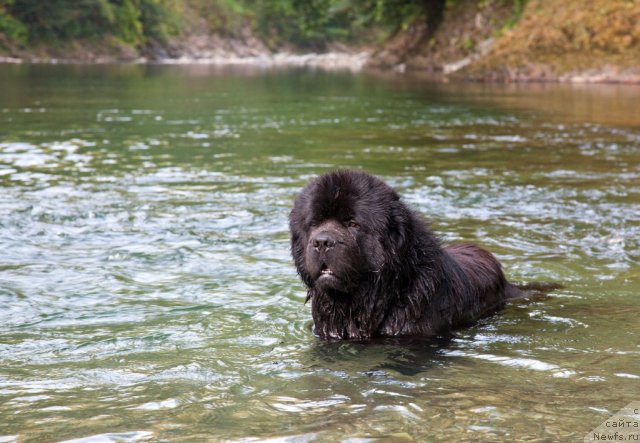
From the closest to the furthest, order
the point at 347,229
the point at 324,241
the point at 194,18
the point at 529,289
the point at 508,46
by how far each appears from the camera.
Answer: the point at 324,241 → the point at 347,229 → the point at 529,289 → the point at 508,46 → the point at 194,18

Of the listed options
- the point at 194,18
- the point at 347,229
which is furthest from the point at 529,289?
the point at 194,18

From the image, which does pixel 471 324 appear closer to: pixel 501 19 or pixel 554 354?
pixel 554 354

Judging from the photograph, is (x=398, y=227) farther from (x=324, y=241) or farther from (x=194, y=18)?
(x=194, y=18)

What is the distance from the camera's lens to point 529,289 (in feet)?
25.2

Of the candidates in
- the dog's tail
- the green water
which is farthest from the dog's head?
the dog's tail

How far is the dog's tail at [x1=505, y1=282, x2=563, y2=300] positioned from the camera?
24.4 feet

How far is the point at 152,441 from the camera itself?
14.0ft

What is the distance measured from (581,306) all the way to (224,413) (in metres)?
3.67

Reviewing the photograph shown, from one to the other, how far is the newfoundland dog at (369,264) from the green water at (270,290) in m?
0.24

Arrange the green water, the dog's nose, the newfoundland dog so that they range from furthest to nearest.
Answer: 1. the newfoundland dog
2. the dog's nose
3. the green water

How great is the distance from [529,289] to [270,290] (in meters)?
2.35

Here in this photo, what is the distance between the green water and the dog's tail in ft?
0.52

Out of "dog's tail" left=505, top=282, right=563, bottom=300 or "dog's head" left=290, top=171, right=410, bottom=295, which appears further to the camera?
"dog's tail" left=505, top=282, right=563, bottom=300

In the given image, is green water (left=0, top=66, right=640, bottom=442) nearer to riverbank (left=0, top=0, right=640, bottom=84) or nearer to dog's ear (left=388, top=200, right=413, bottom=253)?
dog's ear (left=388, top=200, right=413, bottom=253)
